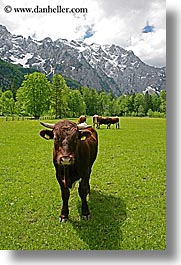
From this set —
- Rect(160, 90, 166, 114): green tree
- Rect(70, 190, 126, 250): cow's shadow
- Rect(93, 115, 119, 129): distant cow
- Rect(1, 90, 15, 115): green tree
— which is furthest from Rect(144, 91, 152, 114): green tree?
Rect(1, 90, 15, 115): green tree

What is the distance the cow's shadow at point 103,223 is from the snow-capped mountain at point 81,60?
2.23ft

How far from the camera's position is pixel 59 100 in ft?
9.24

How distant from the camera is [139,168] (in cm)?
303

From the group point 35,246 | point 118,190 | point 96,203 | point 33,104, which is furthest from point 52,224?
point 33,104

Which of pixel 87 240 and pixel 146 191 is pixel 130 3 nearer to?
pixel 146 191

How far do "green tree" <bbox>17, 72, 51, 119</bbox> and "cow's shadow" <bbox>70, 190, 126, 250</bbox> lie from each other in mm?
624

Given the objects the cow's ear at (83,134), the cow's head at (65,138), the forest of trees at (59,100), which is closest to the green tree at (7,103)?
the forest of trees at (59,100)

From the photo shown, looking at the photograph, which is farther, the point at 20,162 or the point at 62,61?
the point at 20,162

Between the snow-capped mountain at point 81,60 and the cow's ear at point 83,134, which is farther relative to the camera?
the snow-capped mountain at point 81,60

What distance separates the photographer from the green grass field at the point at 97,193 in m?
2.52

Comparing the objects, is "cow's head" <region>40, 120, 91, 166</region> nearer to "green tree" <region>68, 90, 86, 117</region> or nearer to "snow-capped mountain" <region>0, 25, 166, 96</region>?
"green tree" <region>68, 90, 86, 117</region>

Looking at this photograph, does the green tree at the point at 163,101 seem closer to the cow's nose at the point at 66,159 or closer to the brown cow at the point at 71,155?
the brown cow at the point at 71,155

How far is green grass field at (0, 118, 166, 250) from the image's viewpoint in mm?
2516

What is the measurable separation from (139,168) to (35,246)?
3.00ft
